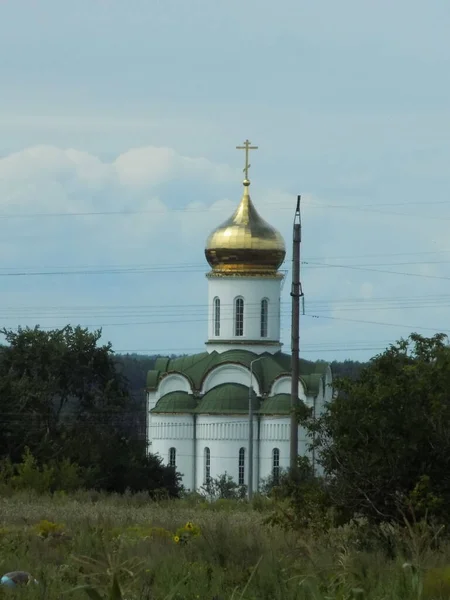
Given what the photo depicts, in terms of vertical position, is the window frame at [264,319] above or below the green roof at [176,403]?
above

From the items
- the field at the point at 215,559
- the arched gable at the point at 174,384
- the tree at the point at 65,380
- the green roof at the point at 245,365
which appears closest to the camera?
the field at the point at 215,559

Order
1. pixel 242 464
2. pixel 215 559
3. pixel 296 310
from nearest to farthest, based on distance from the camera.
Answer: pixel 215 559 → pixel 296 310 → pixel 242 464

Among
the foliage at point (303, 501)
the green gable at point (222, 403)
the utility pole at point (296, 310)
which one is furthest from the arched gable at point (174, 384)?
the foliage at point (303, 501)

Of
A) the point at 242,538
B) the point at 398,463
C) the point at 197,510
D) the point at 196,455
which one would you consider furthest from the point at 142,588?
the point at 196,455

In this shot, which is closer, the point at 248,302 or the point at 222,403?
the point at 222,403

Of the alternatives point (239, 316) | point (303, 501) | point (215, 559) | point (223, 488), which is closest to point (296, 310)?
point (303, 501)

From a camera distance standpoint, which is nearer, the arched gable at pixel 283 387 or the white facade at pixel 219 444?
the white facade at pixel 219 444

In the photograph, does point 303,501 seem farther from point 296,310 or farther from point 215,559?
point 296,310

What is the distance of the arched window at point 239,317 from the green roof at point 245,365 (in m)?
0.88

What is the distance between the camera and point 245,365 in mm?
56000

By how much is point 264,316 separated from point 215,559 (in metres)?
45.5

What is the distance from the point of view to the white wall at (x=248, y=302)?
188 ft

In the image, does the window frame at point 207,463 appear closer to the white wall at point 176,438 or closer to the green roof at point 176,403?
the white wall at point 176,438

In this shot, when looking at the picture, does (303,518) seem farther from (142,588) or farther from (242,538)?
(142,588)
